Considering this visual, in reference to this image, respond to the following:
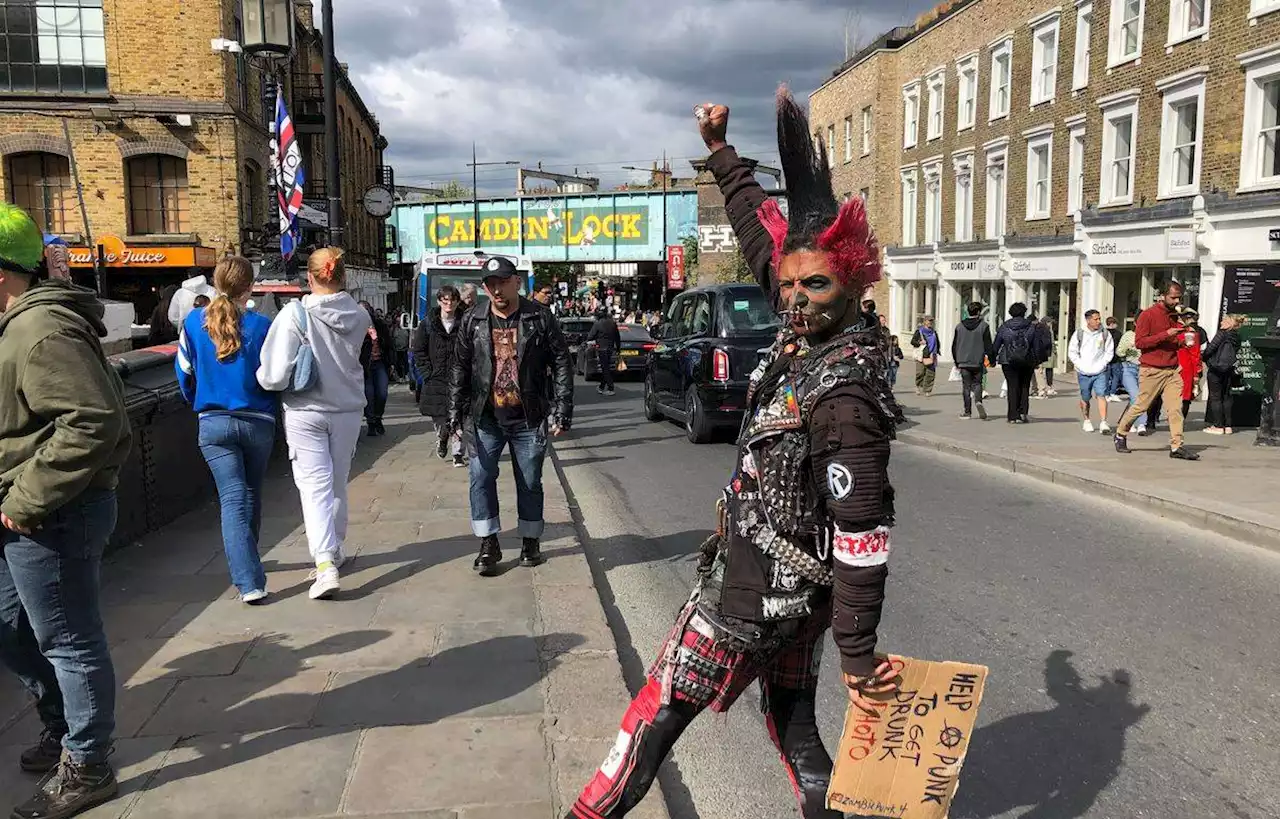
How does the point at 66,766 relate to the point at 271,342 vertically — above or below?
below

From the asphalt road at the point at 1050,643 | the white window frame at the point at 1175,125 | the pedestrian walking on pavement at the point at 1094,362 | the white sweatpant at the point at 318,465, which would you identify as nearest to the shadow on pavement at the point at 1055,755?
the asphalt road at the point at 1050,643

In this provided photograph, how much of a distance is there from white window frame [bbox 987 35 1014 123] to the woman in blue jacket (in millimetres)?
24088

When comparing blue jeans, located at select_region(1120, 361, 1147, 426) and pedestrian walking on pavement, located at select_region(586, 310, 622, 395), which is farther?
pedestrian walking on pavement, located at select_region(586, 310, 622, 395)

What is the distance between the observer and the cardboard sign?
7.75 ft

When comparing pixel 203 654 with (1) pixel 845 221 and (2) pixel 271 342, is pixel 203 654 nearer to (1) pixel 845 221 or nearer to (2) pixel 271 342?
(2) pixel 271 342

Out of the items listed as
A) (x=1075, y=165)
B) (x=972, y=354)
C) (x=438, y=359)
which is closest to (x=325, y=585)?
(x=438, y=359)

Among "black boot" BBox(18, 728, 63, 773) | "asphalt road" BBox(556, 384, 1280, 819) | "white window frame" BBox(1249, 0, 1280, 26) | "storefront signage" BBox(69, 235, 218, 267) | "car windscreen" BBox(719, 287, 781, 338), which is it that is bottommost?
"asphalt road" BBox(556, 384, 1280, 819)

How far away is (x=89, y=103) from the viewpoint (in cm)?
2162

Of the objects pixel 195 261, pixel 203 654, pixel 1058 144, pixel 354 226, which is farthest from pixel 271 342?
pixel 354 226

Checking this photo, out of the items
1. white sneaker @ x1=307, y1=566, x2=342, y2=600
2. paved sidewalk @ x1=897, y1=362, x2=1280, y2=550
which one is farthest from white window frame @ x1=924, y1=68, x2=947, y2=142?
white sneaker @ x1=307, y1=566, x2=342, y2=600

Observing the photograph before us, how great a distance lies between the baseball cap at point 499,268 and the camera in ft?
18.3

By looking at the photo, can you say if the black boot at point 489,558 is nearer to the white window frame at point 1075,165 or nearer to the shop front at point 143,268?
the shop front at point 143,268

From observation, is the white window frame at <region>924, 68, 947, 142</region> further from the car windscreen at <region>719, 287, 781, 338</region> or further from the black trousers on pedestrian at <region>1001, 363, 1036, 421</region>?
the car windscreen at <region>719, 287, 781, 338</region>

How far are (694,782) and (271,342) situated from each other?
9.98ft
